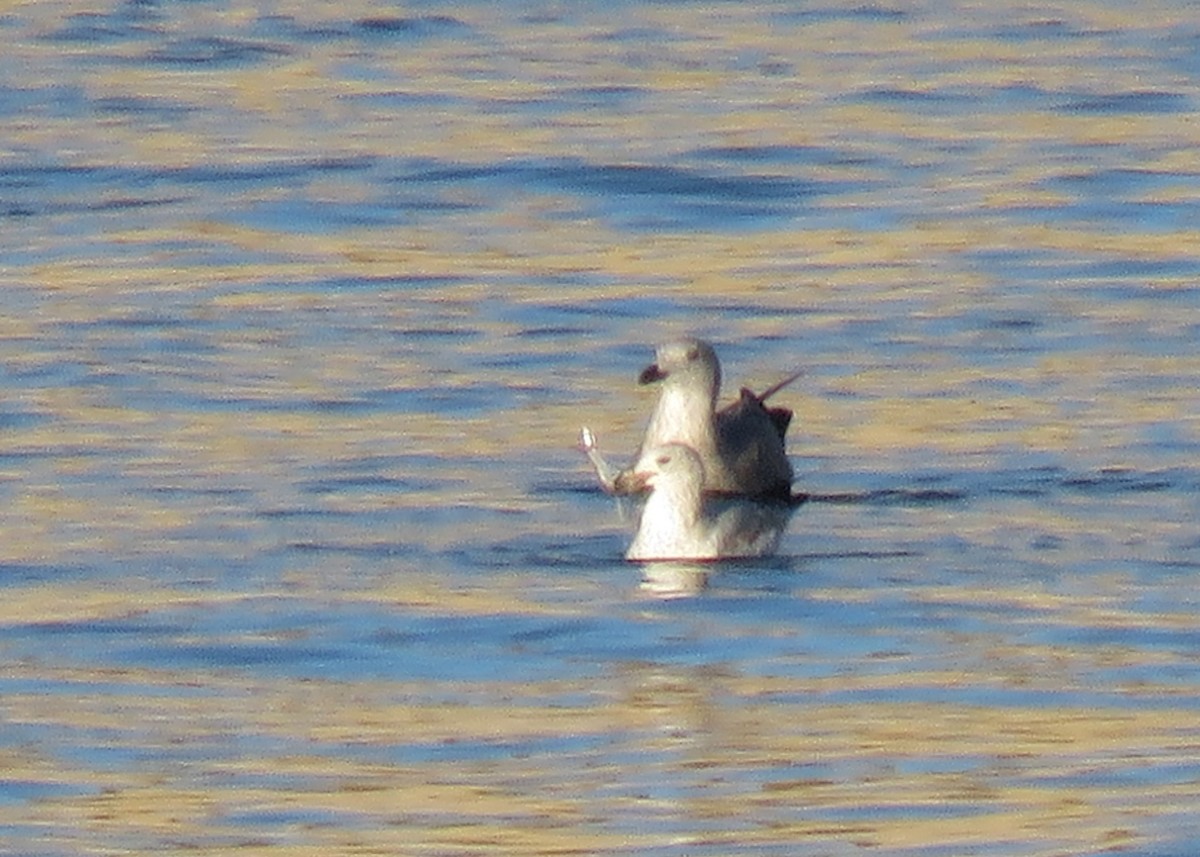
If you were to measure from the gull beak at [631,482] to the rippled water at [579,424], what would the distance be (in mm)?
121

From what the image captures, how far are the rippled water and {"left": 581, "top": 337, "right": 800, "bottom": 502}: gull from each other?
0.21 m

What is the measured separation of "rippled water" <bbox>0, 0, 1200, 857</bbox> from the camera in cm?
801

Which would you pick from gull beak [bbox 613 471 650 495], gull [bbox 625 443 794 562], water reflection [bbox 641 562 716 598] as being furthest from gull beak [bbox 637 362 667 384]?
water reflection [bbox 641 562 716 598]

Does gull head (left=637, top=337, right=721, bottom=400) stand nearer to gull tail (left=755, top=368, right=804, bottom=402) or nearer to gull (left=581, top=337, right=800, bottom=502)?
gull (left=581, top=337, right=800, bottom=502)

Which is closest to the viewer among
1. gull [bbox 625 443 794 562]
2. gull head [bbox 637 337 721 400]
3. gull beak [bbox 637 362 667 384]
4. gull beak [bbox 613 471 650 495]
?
gull [bbox 625 443 794 562]

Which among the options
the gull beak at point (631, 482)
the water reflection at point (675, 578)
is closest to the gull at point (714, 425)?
the gull beak at point (631, 482)

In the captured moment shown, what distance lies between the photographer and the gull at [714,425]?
1198 centimetres

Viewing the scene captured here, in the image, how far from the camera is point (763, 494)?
11.7 metres

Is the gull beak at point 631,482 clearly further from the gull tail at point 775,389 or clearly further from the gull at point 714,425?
the gull tail at point 775,389

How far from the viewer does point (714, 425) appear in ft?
40.8

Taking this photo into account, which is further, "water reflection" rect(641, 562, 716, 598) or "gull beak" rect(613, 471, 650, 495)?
"gull beak" rect(613, 471, 650, 495)

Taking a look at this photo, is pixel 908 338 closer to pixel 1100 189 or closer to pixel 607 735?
pixel 1100 189

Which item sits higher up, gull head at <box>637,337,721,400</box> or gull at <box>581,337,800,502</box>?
gull head at <box>637,337,721,400</box>

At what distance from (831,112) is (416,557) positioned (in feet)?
29.6
